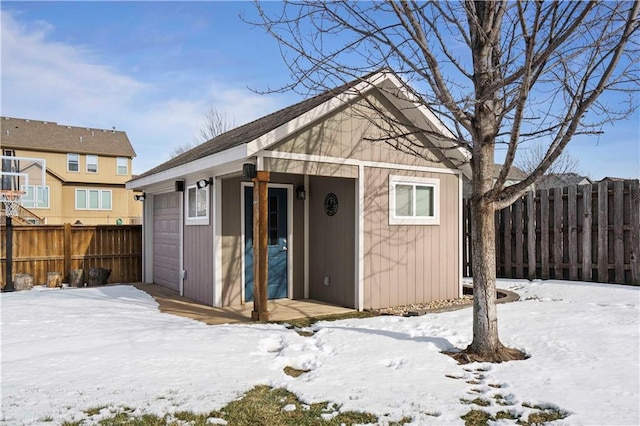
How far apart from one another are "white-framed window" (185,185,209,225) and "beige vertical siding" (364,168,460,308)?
291 cm

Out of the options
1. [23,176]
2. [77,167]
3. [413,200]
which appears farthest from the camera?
[77,167]

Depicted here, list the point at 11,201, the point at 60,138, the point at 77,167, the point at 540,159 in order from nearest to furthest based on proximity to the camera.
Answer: the point at 11,201
the point at 540,159
the point at 60,138
the point at 77,167

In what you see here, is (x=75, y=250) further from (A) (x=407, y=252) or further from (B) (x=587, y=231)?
(B) (x=587, y=231)

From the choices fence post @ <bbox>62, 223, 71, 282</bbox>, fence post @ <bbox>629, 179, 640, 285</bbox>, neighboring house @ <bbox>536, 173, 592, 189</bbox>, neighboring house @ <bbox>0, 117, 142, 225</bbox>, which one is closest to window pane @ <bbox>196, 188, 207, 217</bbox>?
fence post @ <bbox>62, 223, 71, 282</bbox>

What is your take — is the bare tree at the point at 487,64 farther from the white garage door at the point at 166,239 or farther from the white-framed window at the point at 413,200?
the white garage door at the point at 166,239

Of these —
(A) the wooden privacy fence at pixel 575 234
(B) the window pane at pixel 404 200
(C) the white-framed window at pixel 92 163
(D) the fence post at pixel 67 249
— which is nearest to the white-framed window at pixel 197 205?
(B) the window pane at pixel 404 200

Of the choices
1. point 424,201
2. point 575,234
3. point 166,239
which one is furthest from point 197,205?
point 575,234

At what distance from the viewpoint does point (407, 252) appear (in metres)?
7.63

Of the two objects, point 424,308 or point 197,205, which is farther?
point 197,205

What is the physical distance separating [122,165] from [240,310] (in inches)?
876

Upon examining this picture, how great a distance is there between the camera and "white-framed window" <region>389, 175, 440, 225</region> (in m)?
7.45

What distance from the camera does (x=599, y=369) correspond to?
385cm

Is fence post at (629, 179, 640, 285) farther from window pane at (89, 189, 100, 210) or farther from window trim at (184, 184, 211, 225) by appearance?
window pane at (89, 189, 100, 210)

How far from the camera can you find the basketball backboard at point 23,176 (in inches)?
597
